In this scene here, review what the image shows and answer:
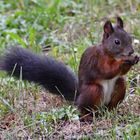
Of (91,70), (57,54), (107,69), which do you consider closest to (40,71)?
(91,70)

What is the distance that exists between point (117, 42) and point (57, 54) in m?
1.88

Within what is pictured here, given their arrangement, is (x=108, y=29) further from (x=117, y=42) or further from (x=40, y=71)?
(x=40, y=71)

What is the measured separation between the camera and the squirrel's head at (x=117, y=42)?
529 cm

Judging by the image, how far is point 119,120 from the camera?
5195 millimetres

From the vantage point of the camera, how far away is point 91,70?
211 inches

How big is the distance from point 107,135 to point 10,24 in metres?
3.55

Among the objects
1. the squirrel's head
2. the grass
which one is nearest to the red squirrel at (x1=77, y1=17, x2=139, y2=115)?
the squirrel's head

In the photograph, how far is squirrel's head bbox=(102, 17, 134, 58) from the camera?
5.29 m

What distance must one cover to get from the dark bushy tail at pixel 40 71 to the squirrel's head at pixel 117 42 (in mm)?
515

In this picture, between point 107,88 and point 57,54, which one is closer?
point 107,88

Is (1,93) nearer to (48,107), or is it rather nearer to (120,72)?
(48,107)

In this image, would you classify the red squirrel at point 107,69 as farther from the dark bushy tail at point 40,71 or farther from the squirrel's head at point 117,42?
the dark bushy tail at point 40,71

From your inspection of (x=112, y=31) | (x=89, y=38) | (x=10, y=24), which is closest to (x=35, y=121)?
(x=112, y=31)

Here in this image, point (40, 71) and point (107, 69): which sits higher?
point (107, 69)
